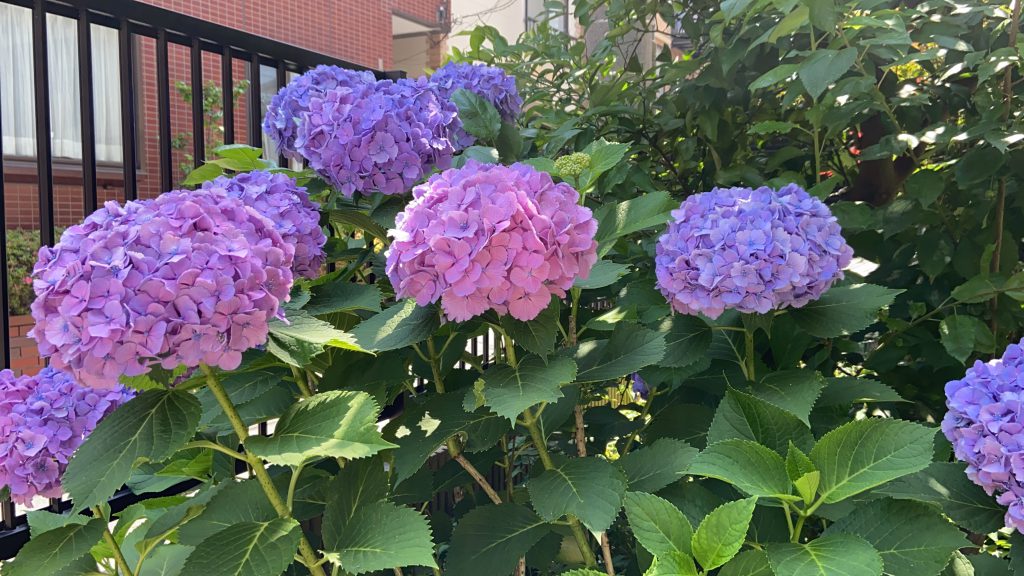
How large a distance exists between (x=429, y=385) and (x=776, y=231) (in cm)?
96

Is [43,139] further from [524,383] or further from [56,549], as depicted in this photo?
[524,383]

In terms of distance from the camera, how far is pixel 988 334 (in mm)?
1638

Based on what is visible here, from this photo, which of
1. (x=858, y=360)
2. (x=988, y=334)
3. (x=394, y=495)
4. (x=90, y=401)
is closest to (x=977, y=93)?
(x=988, y=334)

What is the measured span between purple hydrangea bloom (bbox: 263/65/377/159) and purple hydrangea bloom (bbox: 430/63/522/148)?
0.73ft

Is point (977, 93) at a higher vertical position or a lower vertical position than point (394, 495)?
higher

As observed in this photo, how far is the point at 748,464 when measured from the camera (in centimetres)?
96

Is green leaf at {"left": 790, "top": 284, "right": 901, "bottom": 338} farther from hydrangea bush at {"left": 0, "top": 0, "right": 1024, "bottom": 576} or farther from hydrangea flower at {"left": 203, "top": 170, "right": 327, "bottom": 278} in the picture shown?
hydrangea flower at {"left": 203, "top": 170, "right": 327, "bottom": 278}

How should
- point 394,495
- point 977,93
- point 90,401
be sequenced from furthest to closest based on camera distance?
1. point 977,93
2. point 394,495
3. point 90,401

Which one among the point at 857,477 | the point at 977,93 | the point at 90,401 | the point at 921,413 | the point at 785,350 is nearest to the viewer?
the point at 857,477

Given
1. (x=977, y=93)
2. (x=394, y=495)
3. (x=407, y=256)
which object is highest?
(x=977, y=93)

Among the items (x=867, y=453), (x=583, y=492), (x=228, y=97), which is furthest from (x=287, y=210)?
(x=228, y=97)

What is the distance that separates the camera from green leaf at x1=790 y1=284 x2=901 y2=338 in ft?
4.36

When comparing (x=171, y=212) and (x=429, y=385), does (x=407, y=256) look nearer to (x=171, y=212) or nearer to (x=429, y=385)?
(x=171, y=212)

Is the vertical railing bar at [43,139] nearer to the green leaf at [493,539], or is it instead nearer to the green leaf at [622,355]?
the green leaf at [493,539]
